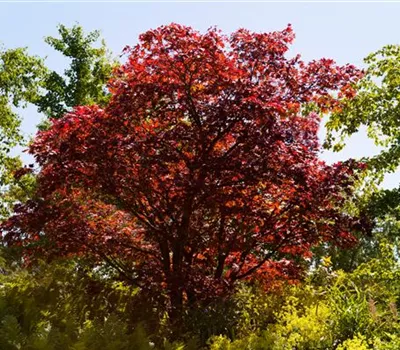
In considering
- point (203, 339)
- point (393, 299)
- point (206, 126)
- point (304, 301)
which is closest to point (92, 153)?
point (206, 126)

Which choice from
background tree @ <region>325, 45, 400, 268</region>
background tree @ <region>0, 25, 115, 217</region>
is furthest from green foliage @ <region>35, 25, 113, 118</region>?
background tree @ <region>325, 45, 400, 268</region>

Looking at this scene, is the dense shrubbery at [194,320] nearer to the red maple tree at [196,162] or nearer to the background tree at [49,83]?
the red maple tree at [196,162]

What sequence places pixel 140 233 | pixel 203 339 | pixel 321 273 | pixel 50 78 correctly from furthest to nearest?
1. pixel 50 78
2. pixel 321 273
3. pixel 140 233
4. pixel 203 339

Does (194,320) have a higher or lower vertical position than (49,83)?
lower

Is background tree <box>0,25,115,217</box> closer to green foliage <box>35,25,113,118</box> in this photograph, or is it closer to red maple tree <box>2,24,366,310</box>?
green foliage <box>35,25,113,118</box>

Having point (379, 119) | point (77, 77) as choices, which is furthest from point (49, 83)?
point (379, 119)

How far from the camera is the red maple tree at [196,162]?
23.4 feet

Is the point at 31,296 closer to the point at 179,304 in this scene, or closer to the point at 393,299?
the point at 179,304

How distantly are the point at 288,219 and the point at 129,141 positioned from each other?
2533 millimetres

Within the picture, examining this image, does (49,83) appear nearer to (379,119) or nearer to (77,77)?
(77,77)

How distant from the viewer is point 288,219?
25.4ft

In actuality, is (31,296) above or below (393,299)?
below

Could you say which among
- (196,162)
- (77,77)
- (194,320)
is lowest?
(194,320)

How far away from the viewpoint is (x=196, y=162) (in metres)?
7.32
